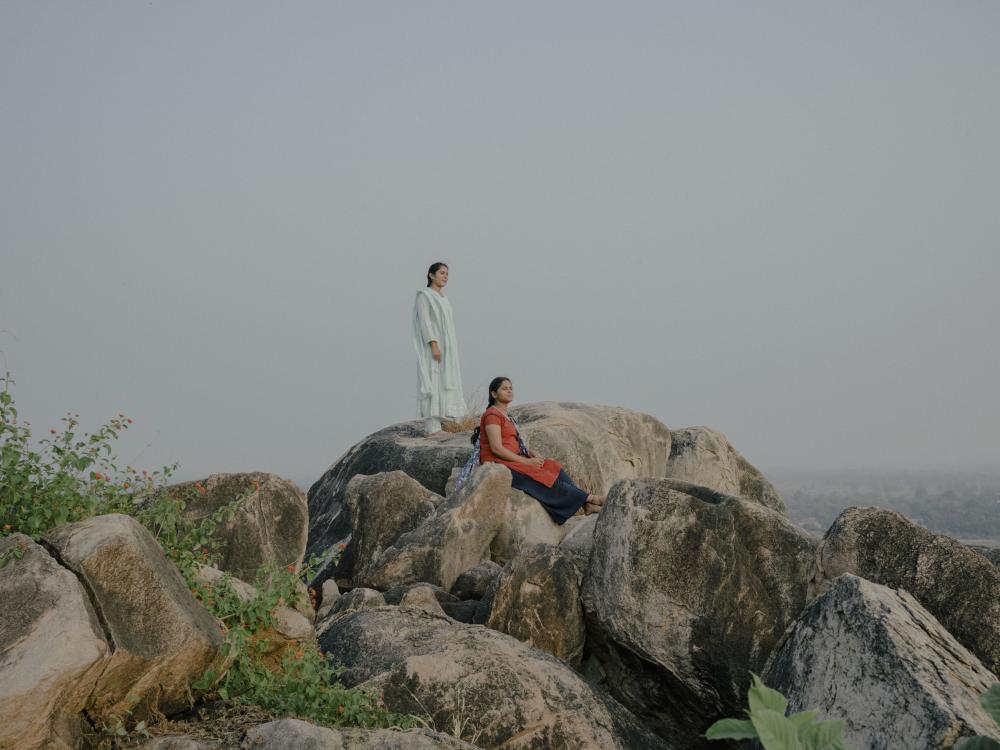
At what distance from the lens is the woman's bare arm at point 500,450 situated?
429 inches

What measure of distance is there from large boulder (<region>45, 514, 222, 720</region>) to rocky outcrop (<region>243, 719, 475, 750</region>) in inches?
21.1

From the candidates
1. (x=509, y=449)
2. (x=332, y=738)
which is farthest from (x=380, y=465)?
(x=332, y=738)

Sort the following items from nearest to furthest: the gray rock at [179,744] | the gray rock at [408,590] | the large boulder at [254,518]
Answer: the gray rock at [179,744]
the gray rock at [408,590]
the large boulder at [254,518]

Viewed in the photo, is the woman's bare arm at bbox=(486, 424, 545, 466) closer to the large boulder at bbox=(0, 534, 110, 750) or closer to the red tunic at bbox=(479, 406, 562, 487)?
the red tunic at bbox=(479, 406, 562, 487)

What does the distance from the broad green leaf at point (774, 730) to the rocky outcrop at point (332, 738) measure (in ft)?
6.08

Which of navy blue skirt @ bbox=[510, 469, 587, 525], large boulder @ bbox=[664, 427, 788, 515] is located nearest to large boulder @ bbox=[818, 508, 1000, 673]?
navy blue skirt @ bbox=[510, 469, 587, 525]

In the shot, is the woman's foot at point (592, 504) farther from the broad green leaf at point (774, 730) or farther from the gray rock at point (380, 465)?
the broad green leaf at point (774, 730)

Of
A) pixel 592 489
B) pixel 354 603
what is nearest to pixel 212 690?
pixel 354 603

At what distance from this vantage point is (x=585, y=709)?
226 inches

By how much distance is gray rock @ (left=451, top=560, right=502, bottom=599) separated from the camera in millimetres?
8273

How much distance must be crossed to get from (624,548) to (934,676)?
255 cm

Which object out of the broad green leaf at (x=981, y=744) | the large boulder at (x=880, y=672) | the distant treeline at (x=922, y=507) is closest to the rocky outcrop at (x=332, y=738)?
the large boulder at (x=880, y=672)

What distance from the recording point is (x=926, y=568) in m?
6.01

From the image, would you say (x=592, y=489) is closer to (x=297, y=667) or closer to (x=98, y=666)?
(x=297, y=667)
